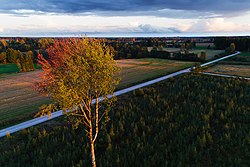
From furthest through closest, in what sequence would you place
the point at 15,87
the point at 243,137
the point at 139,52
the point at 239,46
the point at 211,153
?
the point at 239,46, the point at 139,52, the point at 15,87, the point at 243,137, the point at 211,153

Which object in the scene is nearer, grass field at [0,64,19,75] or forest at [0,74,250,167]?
forest at [0,74,250,167]

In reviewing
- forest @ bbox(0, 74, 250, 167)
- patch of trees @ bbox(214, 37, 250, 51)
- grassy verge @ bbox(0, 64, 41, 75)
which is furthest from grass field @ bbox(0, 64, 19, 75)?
patch of trees @ bbox(214, 37, 250, 51)

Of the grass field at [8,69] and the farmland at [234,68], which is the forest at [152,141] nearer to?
the farmland at [234,68]

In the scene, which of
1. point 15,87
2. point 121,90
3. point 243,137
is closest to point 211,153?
point 243,137

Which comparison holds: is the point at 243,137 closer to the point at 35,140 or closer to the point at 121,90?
the point at 35,140

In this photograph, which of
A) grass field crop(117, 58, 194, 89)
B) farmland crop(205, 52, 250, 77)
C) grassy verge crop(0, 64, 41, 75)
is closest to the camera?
grass field crop(117, 58, 194, 89)

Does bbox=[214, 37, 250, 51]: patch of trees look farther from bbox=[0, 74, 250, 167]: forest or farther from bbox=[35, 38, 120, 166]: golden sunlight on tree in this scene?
bbox=[35, 38, 120, 166]: golden sunlight on tree

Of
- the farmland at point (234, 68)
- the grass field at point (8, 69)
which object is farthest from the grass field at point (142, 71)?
the grass field at point (8, 69)

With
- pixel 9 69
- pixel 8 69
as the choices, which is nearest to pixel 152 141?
pixel 9 69
